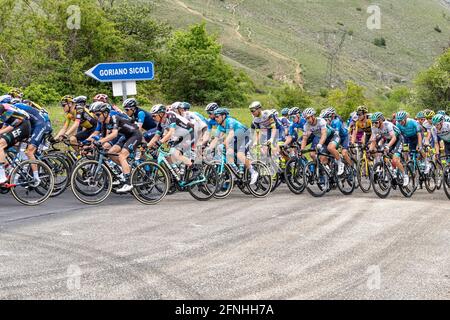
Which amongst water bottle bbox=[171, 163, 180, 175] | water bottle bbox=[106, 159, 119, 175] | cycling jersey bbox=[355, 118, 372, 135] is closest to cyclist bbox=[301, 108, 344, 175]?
cycling jersey bbox=[355, 118, 372, 135]

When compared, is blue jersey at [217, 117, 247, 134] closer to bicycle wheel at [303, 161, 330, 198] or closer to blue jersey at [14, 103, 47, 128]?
bicycle wheel at [303, 161, 330, 198]

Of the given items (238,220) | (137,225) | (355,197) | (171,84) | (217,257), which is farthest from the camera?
Answer: (171,84)

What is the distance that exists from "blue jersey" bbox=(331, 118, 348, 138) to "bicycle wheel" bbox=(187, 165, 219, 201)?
3942 mm

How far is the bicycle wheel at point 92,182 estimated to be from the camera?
42.7 feet

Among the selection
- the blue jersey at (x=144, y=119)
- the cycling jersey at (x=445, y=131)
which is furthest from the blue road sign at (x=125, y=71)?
the cycling jersey at (x=445, y=131)

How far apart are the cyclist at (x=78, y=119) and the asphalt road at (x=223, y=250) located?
1.85 metres

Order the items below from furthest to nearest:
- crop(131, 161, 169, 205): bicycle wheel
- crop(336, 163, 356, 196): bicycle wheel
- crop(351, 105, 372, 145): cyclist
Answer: crop(351, 105, 372, 145): cyclist
crop(336, 163, 356, 196): bicycle wheel
crop(131, 161, 169, 205): bicycle wheel

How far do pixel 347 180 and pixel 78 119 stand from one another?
6764 mm

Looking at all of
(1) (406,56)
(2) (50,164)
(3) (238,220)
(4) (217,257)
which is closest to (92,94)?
(2) (50,164)

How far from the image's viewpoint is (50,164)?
14.2 m

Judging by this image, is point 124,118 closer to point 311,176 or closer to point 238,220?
point 238,220

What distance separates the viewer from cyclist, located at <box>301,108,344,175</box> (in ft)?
52.3

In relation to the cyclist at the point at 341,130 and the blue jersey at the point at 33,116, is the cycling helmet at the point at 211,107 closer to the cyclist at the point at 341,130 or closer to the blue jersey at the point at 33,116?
the cyclist at the point at 341,130
